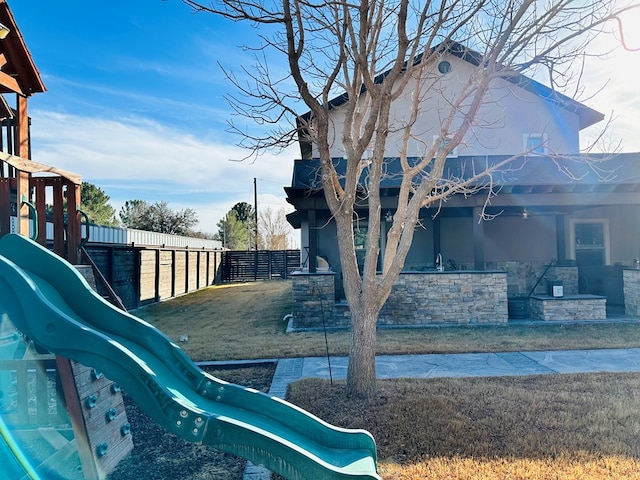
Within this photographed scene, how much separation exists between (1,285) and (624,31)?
6.16 m

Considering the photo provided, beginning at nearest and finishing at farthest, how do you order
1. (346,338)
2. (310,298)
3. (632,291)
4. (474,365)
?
(474,365) < (346,338) < (310,298) < (632,291)

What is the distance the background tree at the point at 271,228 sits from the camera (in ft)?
127

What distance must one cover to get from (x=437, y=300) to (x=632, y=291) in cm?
482

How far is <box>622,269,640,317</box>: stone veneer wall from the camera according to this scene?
980 cm

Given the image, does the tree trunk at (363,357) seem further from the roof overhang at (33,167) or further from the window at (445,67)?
the window at (445,67)

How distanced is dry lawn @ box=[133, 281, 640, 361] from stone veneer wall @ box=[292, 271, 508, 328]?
1.55ft

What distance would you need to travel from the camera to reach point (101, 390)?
10.8 ft

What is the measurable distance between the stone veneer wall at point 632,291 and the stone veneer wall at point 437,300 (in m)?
3.21

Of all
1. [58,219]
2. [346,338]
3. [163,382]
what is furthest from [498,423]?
[58,219]

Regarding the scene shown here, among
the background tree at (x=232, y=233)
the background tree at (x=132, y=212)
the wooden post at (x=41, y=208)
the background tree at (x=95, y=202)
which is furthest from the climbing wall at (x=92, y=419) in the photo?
the background tree at (x=132, y=212)

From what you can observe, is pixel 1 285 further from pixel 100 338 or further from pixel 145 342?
pixel 145 342

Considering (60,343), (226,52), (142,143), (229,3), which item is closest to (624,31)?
(229,3)

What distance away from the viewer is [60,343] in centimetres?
231

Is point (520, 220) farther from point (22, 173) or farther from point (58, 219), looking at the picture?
point (22, 173)
